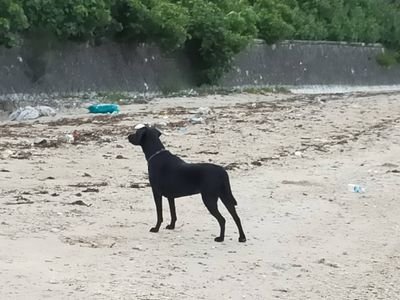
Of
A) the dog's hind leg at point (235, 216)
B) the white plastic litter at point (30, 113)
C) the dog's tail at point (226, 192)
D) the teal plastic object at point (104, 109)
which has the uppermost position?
the dog's tail at point (226, 192)

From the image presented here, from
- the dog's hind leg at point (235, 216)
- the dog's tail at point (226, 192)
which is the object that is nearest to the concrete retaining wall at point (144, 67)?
the dog's hind leg at point (235, 216)

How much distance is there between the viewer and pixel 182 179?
8.78m

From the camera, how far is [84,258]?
314 inches

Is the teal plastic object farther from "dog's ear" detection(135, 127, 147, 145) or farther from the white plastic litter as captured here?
"dog's ear" detection(135, 127, 147, 145)

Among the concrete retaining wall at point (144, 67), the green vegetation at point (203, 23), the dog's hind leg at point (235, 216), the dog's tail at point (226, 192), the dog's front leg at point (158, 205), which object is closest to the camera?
the dog's tail at point (226, 192)

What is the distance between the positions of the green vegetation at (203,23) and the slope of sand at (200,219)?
6.03m

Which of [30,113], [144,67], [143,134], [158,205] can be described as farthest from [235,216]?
[144,67]

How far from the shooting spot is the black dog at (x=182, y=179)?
8.60m

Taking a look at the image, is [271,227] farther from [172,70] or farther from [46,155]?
[172,70]

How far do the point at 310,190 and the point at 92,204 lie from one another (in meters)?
3.19

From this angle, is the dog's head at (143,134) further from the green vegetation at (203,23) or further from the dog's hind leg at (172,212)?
the green vegetation at (203,23)

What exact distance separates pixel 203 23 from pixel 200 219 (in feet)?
70.9

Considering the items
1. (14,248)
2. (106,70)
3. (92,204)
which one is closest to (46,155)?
(92,204)

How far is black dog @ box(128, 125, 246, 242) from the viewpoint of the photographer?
8.60 metres
